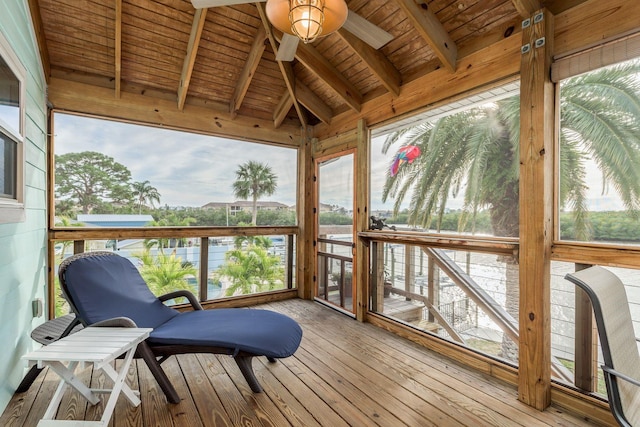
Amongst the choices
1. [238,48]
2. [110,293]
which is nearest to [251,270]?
[110,293]

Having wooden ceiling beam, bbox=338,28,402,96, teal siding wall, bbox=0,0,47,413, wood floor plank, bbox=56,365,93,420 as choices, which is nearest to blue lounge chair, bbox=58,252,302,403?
teal siding wall, bbox=0,0,47,413

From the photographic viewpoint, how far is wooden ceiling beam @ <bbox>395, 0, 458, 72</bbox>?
253 cm

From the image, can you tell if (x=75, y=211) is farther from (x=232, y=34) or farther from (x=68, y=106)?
(x=232, y=34)

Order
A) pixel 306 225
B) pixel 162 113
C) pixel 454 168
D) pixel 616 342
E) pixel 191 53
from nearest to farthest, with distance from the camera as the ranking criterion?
pixel 616 342
pixel 454 168
pixel 191 53
pixel 162 113
pixel 306 225

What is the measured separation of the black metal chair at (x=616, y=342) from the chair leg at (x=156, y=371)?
97.4 inches

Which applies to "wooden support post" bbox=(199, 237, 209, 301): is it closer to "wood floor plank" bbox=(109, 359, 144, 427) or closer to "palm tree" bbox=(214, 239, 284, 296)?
"palm tree" bbox=(214, 239, 284, 296)

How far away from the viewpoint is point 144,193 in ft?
12.7

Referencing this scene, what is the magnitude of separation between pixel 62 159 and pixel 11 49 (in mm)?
1716

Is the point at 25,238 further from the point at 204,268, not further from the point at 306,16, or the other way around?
the point at 306,16

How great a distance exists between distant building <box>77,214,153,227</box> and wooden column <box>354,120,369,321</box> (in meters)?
2.69

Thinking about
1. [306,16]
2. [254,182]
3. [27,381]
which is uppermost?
[306,16]

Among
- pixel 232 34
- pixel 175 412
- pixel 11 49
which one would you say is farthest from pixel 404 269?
pixel 11 49

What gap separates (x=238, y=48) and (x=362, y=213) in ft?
8.34

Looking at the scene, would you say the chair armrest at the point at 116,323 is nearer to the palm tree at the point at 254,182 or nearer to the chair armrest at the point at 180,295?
the chair armrest at the point at 180,295
